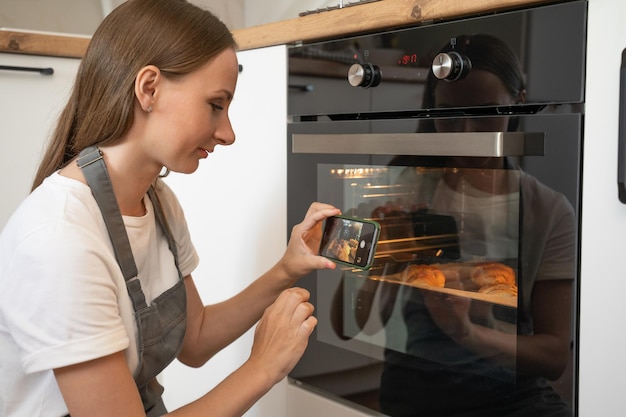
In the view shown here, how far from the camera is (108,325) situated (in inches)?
34.6

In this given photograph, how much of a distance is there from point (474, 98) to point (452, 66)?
6cm

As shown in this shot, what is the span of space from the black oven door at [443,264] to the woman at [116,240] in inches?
7.2

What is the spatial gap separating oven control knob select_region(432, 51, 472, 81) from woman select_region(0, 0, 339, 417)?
306 mm

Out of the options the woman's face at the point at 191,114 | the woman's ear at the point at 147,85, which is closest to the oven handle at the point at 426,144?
the woman's face at the point at 191,114

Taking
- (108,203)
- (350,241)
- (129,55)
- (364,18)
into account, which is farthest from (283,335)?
(364,18)

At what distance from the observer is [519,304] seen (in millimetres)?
1024

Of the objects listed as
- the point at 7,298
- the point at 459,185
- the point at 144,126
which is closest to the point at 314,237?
the point at 459,185

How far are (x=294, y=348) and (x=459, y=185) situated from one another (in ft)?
1.18

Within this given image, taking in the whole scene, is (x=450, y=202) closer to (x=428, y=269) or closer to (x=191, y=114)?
(x=428, y=269)

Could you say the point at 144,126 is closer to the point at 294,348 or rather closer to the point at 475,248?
the point at 294,348

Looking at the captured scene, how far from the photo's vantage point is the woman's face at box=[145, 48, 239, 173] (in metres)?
0.96

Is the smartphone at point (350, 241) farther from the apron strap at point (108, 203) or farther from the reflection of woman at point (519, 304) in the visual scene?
the apron strap at point (108, 203)

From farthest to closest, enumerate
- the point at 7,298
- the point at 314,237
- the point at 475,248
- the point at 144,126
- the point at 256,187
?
the point at 256,187 → the point at 314,237 → the point at 475,248 → the point at 144,126 → the point at 7,298

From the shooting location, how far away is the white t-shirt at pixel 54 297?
0.85 m
